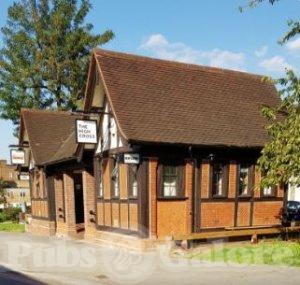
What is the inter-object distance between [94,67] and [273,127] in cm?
725

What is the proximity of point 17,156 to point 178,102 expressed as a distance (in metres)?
12.9

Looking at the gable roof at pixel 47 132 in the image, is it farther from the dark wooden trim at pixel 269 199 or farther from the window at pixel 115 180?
the dark wooden trim at pixel 269 199

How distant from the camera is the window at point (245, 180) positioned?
18.3 meters

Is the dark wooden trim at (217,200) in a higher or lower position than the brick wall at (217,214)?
higher

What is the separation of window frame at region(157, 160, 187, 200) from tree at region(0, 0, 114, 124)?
956 inches

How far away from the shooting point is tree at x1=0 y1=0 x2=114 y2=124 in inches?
1591

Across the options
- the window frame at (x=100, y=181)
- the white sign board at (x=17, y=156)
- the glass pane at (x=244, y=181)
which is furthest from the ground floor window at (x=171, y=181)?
the white sign board at (x=17, y=156)

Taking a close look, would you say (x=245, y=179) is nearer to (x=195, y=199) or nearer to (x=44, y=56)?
(x=195, y=199)

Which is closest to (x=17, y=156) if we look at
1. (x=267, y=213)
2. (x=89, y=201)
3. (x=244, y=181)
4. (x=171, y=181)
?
(x=89, y=201)

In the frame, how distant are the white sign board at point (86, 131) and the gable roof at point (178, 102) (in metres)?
1.12

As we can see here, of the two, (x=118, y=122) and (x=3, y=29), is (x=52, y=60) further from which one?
(x=118, y=122)

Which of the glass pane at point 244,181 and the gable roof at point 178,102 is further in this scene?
the glass pane at point 244,181

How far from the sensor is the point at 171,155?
16688 millimetres

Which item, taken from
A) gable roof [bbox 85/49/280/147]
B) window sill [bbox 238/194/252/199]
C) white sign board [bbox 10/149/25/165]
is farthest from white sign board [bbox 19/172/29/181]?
window sill [bbox 238/194/252/199]
